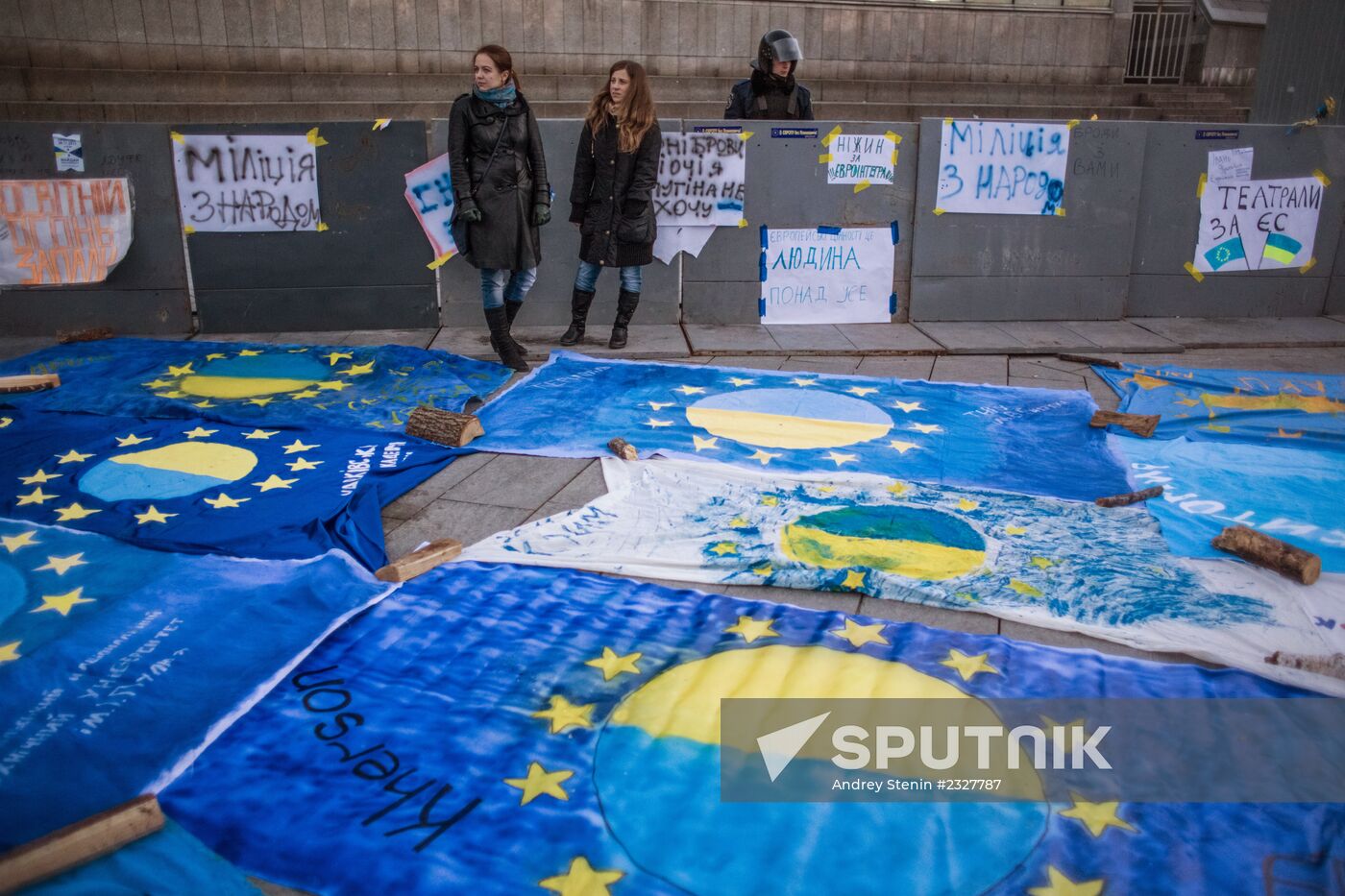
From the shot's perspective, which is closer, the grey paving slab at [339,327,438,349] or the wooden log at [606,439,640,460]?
the wooden log at [606,439,640,460]

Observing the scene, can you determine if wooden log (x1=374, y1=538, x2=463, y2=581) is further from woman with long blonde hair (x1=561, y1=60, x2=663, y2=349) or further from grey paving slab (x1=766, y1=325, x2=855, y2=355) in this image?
grey paving slab (x1=766, y1=325, x2=855, y2=355)

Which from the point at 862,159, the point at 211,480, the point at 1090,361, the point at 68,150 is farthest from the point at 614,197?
the point at 68,150

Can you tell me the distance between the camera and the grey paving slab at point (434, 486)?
4402 mm

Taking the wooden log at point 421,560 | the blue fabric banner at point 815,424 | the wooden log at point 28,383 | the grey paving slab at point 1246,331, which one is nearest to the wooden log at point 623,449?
the blue fabric banner at point 815,424

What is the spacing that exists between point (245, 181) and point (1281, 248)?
326 inches

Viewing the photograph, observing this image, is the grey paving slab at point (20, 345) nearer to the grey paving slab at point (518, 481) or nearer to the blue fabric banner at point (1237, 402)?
the grey paving slab at point (518, 481)

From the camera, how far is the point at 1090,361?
6898mm

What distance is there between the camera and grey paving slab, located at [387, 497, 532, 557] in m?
4.09

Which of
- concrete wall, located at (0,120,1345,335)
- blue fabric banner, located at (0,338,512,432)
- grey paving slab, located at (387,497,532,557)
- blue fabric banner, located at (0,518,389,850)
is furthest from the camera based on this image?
concrete wall, located at (0,120,1345,335)

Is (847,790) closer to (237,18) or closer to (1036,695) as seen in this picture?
(1036,695)

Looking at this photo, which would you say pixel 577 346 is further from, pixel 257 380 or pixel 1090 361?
pixel 1090 361

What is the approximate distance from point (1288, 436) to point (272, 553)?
197 inches

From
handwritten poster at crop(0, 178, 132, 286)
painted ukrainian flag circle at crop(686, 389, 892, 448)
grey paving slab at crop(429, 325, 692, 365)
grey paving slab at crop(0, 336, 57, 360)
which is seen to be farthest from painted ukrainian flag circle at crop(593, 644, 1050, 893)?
handwritten poster at crop(0, 178, 132, 286)

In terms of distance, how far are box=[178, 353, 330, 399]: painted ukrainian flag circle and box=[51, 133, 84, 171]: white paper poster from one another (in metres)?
2.05
